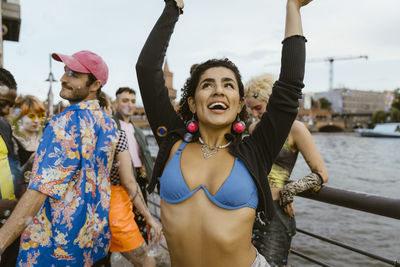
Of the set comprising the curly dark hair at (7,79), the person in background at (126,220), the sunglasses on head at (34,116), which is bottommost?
the person in background at (126,220)

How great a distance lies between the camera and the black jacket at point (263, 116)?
1.47 metres

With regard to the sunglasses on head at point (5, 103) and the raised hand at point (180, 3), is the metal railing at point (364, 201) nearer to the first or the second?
the raised hand at point (180, 3)

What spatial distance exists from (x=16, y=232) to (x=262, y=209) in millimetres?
1139

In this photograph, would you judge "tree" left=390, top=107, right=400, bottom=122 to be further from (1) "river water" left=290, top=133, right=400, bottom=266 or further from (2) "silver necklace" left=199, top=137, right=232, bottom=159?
(2) "silver necklace" left=199, top=137, right=232, bottom=159

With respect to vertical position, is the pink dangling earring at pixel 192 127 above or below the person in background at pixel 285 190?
above

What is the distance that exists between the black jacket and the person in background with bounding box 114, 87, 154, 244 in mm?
2015

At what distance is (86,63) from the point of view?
208 cm

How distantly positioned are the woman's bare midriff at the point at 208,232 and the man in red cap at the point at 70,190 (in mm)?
656

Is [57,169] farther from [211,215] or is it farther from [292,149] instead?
[292,149]

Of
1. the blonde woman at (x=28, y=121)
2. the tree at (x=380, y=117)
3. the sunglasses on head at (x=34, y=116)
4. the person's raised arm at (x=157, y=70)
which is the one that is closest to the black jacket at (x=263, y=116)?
the person's raised arm at (x=157, y=70)

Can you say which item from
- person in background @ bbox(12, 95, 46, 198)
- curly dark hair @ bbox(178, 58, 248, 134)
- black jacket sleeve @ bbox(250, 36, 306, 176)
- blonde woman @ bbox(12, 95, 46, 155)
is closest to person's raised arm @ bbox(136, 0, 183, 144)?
curly dark hair @ bbox(178, 58, 248, 134)

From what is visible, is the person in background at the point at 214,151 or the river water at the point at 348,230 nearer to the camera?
the person in background at the point at 214,151

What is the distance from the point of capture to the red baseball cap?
6.65ft

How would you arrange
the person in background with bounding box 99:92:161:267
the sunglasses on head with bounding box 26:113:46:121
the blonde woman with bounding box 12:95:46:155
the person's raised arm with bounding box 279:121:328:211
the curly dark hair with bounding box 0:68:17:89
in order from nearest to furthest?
the curly dark hair with bounding box 0:68:17:89, the person's raised arm with bounding box 279:121:328:211, the person in background with bounding box 99:92:161:267, the blonde woman with bounding box 12:95:46:155, the sunglasses on head with bounding box 26:113:46:121
